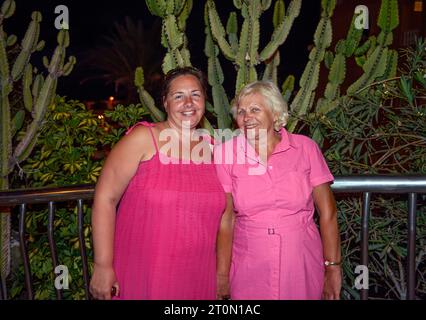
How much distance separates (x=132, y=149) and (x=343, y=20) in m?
12.7

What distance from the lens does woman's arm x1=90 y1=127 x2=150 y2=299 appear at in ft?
8.10

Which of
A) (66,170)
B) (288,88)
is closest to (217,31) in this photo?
(288,88)

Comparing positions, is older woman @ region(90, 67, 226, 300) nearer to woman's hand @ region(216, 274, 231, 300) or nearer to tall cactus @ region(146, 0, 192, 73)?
woman's hand @ region(216, 274, 231, 300)

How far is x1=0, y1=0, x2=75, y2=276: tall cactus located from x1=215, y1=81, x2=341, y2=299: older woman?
281 cm

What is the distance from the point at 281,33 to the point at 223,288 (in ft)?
8.98

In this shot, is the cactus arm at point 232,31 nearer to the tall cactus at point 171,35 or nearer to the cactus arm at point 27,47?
the tall cactus at point 171,35

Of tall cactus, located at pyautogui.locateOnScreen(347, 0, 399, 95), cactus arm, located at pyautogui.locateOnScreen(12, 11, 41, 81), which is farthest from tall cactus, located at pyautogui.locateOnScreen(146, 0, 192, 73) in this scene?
tall cactus, located at pyautogui.locateOnScreen(347, 0, 399, 95)

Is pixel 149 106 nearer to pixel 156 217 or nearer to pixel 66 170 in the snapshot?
pixel 66 170

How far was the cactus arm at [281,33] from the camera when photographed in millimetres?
4648

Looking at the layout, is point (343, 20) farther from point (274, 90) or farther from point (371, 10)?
point (274, 90)

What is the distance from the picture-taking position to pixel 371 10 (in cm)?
1257

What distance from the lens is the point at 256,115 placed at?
8.70 ft

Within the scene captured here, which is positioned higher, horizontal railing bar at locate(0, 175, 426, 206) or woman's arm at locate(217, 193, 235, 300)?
horizontal railing bar at locate(0, 175, 426, 206)

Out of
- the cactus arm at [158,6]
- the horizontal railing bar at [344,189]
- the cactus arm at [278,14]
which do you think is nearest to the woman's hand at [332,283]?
the horizontal railing bar at [344,189]
